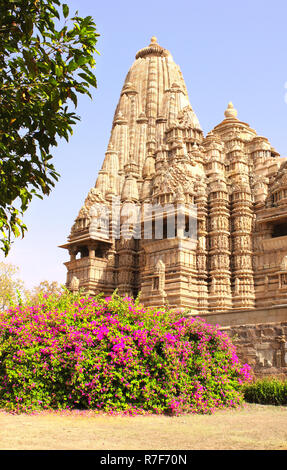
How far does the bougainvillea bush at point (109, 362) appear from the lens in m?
10.6

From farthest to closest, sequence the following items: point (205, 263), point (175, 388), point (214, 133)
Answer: point (214, 133) → point (205, 263) → point (175, 388)

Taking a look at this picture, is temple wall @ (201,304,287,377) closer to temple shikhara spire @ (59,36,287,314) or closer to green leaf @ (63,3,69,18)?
green leaf @ (63,3,69,18)

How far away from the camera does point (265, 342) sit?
47.8ft

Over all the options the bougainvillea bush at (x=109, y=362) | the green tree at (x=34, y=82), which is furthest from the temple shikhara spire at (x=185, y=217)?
the green tree at (x=34, y=82)

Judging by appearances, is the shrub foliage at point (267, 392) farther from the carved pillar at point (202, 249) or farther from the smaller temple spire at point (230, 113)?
the smaller temple spire at point (230, 113)

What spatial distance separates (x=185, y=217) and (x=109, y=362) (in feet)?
68.6

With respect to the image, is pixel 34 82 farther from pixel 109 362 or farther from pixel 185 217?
pixel 185 217

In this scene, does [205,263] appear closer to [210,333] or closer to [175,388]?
[210,333]

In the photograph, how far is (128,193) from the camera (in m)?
37.6

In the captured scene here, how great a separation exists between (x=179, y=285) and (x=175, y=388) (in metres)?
17.6

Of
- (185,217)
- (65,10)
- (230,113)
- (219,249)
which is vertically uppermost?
(230,113)

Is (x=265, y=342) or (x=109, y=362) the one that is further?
(x=265, y=342)

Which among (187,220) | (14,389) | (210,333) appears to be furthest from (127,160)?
(14,389)

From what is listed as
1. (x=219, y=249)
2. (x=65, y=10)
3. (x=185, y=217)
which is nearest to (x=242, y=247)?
Result: (x=219, y=249)
